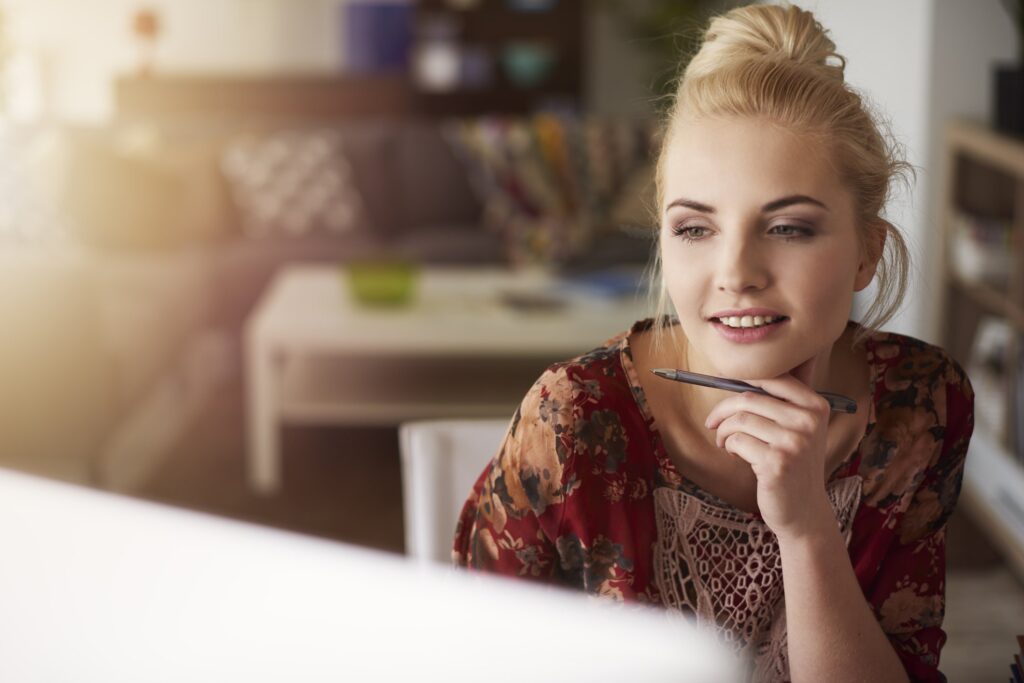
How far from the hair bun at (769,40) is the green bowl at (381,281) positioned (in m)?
2.28

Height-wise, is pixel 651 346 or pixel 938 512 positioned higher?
pixel 651 346

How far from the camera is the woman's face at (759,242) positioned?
0.84 m

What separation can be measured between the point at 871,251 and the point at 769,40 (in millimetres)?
169

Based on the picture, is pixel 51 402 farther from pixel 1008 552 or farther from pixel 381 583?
pixel 1008 552

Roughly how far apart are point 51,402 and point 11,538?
4.11ft

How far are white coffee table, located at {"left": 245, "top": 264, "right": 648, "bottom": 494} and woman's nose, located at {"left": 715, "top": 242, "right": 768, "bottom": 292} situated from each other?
6.36ft

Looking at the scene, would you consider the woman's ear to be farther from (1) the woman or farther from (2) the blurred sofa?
(2) the blurred sofa

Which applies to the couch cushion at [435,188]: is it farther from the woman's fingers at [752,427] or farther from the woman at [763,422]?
the woman's fingers at [752,427]

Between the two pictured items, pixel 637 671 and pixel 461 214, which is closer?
pixel 637 671

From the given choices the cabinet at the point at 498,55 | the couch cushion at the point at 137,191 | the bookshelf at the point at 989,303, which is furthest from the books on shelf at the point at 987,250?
the cabinet at the point at 498,55

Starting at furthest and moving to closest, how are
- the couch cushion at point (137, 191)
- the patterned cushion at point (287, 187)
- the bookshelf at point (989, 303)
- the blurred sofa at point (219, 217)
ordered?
1. the patterned cushion at point (287, 187)
2. the couch cushion at point (137, 191)
3. the blurred sofa at point (219, 217)
4. the bookshelf at point (989, 303)

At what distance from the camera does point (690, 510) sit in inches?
38.1

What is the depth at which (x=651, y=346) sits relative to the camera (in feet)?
3.30

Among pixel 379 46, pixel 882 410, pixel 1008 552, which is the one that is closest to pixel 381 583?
pixel 882 410
